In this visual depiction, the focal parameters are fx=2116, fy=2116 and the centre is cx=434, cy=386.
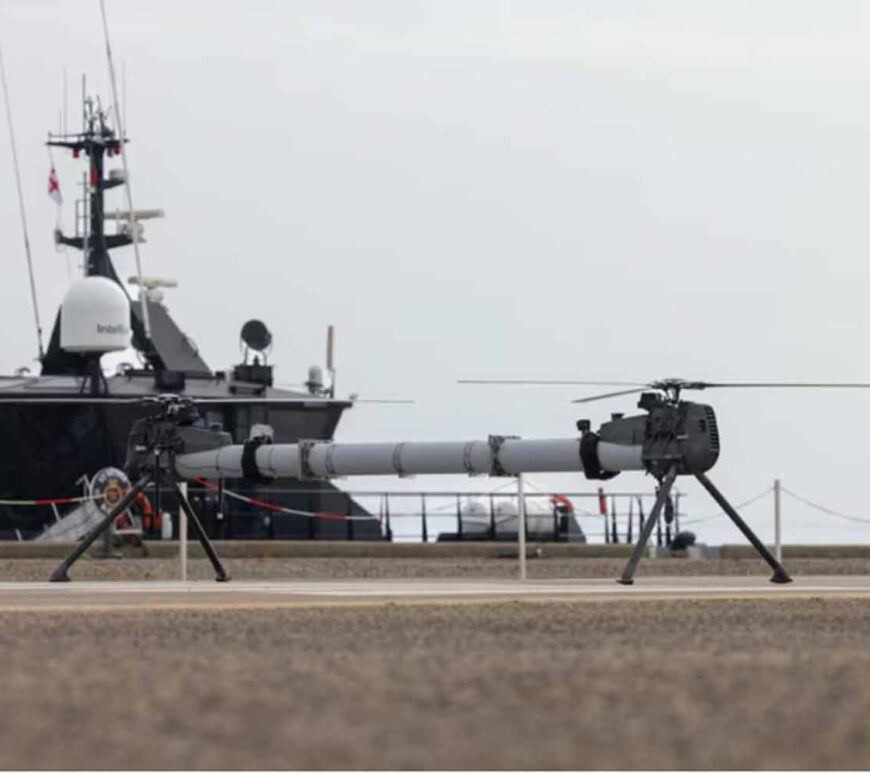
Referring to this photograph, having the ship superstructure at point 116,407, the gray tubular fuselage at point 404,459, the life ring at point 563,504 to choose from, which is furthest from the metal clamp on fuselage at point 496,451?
the life ring at point 563,504

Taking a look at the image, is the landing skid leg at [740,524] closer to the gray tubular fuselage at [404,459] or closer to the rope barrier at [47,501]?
the gray tubular fuselage at [404,459]

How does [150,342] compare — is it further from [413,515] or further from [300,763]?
[300,763]

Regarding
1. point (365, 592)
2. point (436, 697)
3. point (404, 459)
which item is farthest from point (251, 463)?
point (436, 697)

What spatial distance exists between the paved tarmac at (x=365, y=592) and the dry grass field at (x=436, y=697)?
153 inches

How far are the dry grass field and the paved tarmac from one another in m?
3.89

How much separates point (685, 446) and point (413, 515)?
60.6 feet

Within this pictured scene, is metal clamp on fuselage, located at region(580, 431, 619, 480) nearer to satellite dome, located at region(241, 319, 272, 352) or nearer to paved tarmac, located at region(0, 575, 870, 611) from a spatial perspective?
paved tarmac, located at region(0, 575, 870, 611)

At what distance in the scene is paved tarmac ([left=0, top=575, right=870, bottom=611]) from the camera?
1631 centimetres

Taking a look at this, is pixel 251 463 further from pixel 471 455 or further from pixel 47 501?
pixel 47 501

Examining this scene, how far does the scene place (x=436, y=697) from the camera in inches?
293

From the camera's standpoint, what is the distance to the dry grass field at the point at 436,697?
6.10 m

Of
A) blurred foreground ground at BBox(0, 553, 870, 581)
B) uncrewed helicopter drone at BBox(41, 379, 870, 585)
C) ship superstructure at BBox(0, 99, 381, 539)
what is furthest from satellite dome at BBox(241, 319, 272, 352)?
uncrewed helicopter drone at BBox(41, 379, 870, 585)

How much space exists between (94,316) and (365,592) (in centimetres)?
2143

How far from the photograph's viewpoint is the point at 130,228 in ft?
147
